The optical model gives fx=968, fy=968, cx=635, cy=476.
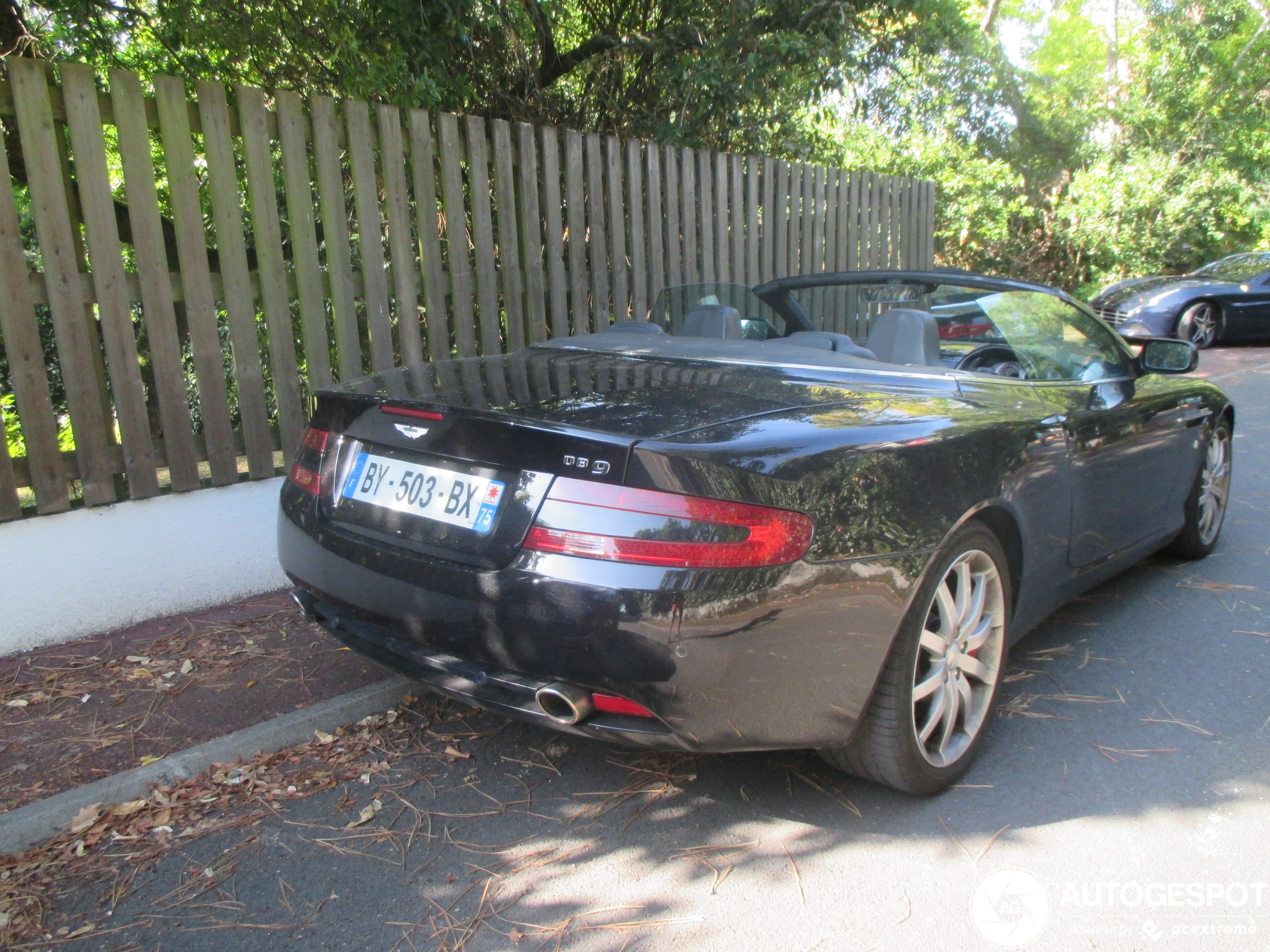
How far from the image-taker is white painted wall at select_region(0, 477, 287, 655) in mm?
3678

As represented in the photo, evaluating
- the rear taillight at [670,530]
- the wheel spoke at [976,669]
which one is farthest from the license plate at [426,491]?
the wheel spoke at [976,669]

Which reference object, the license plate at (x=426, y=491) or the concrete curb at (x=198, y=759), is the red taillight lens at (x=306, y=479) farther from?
the concrete curb at (x=198, y=759)

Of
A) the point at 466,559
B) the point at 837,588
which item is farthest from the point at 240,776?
the point at 837,588

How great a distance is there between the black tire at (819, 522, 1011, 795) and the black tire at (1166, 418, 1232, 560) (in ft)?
7.17

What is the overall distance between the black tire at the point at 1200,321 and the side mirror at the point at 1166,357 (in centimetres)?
1056

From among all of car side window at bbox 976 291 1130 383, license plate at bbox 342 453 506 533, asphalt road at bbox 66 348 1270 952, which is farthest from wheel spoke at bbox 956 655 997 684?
license plate at bbox 342 453 506 533

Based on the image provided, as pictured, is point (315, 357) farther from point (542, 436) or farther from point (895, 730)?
point (895, 730)

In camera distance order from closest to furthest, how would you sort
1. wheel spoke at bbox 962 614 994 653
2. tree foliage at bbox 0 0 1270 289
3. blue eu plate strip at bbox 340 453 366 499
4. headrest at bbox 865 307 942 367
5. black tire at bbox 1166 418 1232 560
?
blue eu plate strip at bbox 340 453 366 499 → wheel spoke at bbox 962 614 994 653 → headrest at bbox 865 307 942 367 → black tire at bbox 1166 418 1232 560 → tree foliage at bbox 0 0 1270 289

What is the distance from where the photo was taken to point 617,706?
219cm

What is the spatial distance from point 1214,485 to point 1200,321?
10303mm

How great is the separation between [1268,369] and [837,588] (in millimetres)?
11456

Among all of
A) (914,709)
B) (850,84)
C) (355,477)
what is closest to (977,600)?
(914,709)

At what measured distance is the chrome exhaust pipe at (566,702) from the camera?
218 centimetres

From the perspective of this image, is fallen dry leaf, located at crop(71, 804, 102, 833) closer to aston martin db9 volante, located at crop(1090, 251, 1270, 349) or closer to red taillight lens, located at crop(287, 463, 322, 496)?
red taillight lens, located at crop(287, 463, 322, 496)
